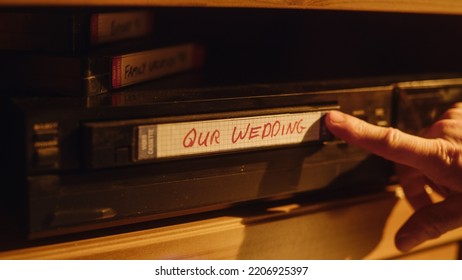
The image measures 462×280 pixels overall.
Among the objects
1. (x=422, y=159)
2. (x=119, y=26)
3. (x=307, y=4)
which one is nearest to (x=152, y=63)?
(x=119, y=26)

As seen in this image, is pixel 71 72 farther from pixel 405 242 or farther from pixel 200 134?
pixel 405 242

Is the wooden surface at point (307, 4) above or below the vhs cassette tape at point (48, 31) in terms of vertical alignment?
above

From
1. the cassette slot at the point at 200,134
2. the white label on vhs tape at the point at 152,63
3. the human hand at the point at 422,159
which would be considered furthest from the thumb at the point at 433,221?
the white label on vhs tape at the point at 152,63

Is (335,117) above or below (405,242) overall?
above

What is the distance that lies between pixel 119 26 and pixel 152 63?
0.05 meters

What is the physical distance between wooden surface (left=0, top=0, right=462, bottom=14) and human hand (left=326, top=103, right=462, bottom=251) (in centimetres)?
11

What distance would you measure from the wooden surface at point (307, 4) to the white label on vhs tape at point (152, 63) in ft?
0.34

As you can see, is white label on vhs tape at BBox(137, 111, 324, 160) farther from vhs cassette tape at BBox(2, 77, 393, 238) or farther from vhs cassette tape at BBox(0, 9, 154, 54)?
vhs cassette tape at BBox(0, 9, 154, 54)

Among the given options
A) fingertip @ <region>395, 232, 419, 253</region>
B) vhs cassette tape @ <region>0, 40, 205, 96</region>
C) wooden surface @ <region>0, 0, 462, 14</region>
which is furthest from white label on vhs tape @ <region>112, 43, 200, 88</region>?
fingertip @ <region>395, 232, 419, 253</region>

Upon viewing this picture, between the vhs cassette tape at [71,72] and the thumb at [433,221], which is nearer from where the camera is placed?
the vhs cassette tape at [71,72]

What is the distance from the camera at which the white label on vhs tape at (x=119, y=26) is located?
0.51 metres

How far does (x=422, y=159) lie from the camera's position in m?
0.56

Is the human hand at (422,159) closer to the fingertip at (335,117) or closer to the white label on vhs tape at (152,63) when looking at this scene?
the fingertip at (335,117)
